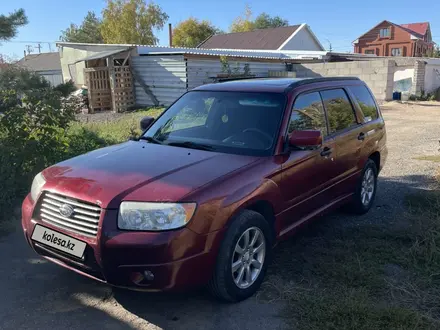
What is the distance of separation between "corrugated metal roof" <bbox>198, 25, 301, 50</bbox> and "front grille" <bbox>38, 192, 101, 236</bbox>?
32880 millimetres

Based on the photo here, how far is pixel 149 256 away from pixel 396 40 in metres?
66.0

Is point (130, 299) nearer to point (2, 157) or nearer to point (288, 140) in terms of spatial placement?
point (288, 140)

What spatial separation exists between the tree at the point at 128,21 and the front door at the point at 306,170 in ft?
128

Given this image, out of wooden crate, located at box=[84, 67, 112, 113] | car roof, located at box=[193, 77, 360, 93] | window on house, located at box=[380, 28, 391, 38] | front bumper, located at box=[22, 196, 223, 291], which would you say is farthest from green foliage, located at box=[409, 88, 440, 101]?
window on house, located at box=[380, 28, 391, 38]

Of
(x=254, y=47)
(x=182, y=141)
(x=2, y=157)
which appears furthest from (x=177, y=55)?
(x=254, y=47)

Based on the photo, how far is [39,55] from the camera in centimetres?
5953

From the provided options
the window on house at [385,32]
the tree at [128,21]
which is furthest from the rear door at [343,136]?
the window on house at [385,32]

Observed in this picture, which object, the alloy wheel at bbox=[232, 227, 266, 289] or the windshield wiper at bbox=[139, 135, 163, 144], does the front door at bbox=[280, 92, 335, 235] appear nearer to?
the alloy wheel at bbox=[232, 227, 266, 289]

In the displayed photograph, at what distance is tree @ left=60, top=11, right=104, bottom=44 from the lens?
181 feet

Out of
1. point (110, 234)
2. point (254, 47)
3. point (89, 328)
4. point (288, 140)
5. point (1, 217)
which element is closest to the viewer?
point (110, 234)

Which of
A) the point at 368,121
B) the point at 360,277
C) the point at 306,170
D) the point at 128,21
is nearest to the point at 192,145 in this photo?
the point at 306,170

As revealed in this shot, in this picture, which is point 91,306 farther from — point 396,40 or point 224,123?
point 396,40

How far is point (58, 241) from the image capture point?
308cm

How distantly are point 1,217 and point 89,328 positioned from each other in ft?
8.98
